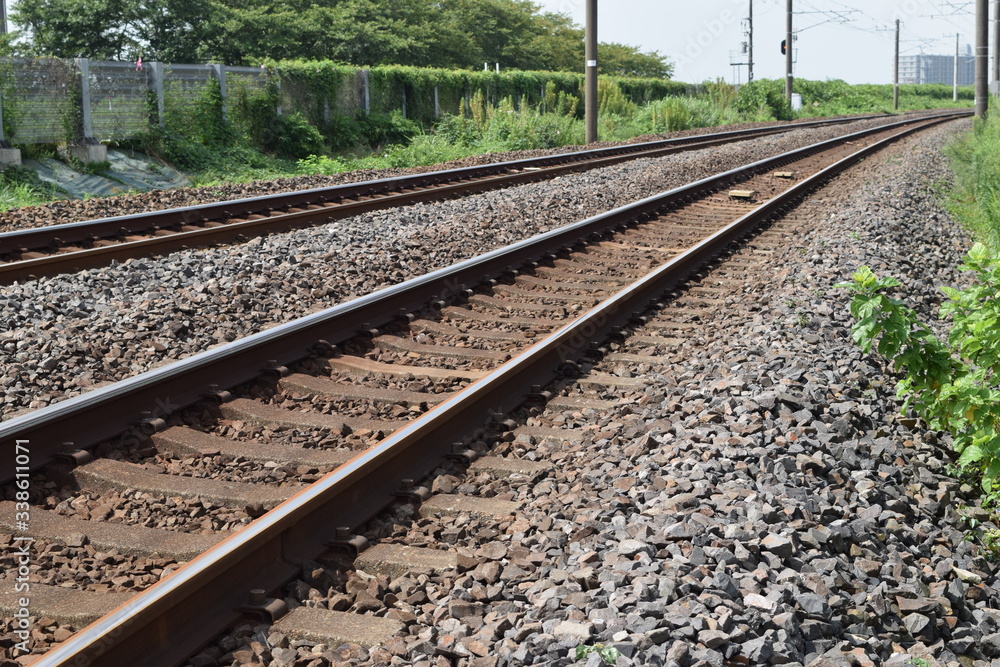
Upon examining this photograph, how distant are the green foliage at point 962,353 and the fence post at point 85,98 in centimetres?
1846

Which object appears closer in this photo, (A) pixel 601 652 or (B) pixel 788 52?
(A) pixel 601 652

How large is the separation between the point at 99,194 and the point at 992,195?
14956mm

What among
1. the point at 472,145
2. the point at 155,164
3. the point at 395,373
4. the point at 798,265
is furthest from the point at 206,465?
the point at 472,145

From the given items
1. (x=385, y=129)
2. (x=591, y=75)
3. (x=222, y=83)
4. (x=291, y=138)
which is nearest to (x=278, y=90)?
(x=291, y=138)

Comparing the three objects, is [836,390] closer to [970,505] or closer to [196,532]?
[970,505]

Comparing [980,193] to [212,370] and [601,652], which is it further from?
[601,652]

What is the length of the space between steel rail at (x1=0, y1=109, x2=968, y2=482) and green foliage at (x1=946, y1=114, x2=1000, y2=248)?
20.5 ft

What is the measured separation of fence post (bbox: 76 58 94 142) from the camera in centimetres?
1997

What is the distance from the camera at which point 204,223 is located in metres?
11.3

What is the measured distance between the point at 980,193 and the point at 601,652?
14.0m

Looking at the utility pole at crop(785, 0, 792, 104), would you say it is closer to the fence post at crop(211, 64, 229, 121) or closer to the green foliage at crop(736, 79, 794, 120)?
the green foliage at crop(736, 79, 794, 120)

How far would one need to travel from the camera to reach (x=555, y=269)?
29.8 ft

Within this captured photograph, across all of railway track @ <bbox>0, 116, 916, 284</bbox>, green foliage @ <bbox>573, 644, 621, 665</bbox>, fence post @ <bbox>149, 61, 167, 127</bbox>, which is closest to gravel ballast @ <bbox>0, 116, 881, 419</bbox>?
railway track @ <bbox>0, 116, 916, 284</bbox>

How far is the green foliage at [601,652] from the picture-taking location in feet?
9.55
